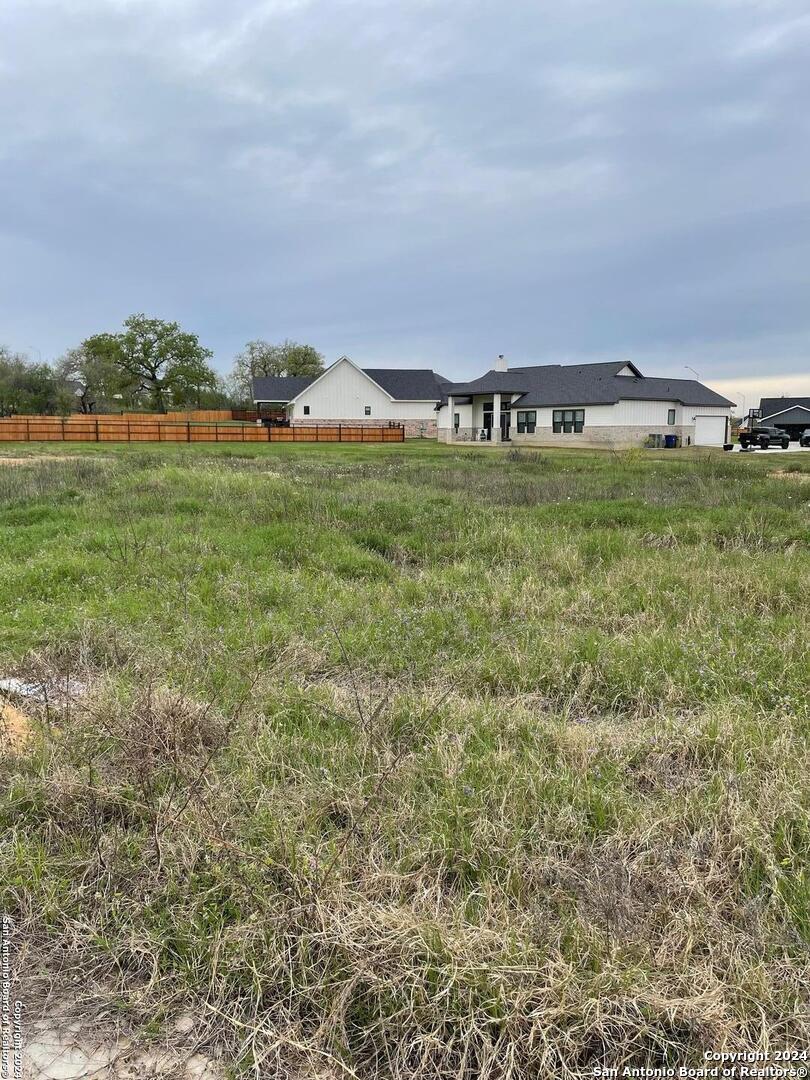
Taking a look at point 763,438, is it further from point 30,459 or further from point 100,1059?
point 100,1059

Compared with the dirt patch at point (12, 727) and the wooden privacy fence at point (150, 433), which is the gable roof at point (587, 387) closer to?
the wooden privacy fence at point (150, 433)

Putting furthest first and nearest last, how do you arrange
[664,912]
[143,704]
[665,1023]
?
[143,704] < [664,912] < [665,1023]

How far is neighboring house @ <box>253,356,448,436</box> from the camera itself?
5331cm

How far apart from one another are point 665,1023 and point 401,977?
77 centimetres

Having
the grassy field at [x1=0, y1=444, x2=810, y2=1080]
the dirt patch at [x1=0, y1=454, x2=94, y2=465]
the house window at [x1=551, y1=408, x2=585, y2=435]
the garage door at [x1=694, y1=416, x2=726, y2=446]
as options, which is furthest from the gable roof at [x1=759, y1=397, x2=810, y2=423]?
the grassy field at [x1=0, y1=444, x2=810, y2=1080]

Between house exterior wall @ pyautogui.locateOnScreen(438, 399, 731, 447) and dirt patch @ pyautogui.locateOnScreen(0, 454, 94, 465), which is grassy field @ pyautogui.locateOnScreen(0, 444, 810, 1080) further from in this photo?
house exterior wall @ pyautogui.locateOnScreen(438, 399, 731, 447)

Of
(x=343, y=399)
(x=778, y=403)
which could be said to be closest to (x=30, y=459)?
(x=343, y=399)

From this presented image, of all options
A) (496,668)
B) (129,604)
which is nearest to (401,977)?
(496,668)

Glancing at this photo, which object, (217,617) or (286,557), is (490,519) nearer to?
(286,557)

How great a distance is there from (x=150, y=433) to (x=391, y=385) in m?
21.2

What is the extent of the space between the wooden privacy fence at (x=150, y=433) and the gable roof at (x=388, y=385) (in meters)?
8.48

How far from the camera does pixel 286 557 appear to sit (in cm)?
747

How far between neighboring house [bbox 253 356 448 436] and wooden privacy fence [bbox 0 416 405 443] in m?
7.13

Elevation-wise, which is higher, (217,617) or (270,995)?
(217,617)
